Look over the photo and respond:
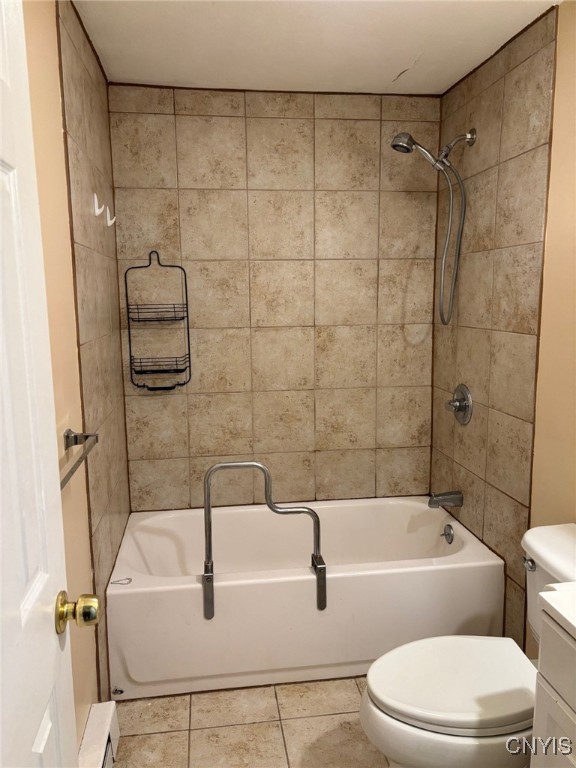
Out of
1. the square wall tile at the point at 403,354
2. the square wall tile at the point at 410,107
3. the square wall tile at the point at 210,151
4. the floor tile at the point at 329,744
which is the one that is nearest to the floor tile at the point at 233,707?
the floor tile at the point at 329,744

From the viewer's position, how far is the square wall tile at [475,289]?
217 cm

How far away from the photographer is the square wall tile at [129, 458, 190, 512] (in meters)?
2.66

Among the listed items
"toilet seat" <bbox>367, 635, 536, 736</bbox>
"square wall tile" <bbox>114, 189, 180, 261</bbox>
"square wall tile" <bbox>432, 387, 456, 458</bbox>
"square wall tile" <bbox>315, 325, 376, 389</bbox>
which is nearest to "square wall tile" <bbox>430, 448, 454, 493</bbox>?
"square wall tile" <bbox>432, 387, 456, 458</bbox>

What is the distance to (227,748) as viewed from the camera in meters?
1.84

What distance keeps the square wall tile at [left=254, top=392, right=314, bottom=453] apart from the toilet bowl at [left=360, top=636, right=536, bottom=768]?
4.17 ft

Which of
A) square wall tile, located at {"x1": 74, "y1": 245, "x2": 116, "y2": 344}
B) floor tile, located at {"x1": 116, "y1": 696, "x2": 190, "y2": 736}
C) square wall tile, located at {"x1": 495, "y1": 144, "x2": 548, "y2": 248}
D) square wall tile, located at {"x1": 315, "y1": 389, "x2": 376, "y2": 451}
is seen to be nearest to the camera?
square wall tile, located at {"x1": 74, "y1": 245, "x2": 116, "y2": 344}

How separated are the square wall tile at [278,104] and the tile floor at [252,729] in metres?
2.39

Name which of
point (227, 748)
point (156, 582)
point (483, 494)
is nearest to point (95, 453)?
point (156, 582)

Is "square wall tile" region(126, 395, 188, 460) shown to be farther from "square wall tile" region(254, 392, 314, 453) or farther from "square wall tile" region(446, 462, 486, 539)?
"square wall tile" region(446, 462, 486, 539)

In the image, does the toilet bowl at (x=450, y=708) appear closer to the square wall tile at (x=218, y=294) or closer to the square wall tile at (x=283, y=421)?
the square wall tile at (x=283, y=421)

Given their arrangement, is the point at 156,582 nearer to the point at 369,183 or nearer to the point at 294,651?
the point at 294,651

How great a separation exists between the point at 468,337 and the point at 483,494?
2.14 ft

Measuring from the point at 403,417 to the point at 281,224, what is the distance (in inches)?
43.7

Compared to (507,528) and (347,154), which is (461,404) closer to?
(507,528)
